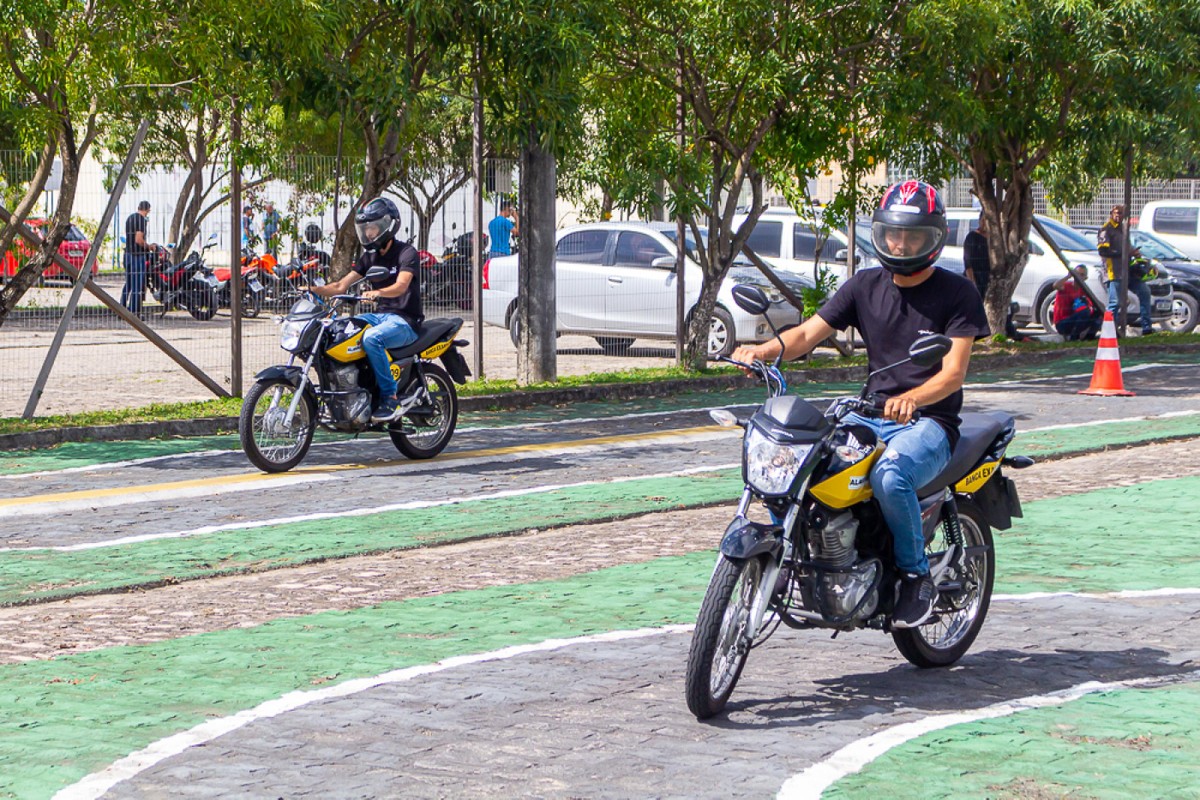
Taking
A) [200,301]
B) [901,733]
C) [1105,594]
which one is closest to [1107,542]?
[1105,594]

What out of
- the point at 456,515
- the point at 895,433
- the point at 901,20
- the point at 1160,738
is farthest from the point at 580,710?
the point at 901,20

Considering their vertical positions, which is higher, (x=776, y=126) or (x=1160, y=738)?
(x=776, y=126)

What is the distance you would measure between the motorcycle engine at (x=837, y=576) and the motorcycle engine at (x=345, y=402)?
6.46 metres

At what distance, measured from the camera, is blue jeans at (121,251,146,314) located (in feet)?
53.6

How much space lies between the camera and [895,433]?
249 inches

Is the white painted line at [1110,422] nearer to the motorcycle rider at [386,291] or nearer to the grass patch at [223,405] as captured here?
the grass patch at [223,405]

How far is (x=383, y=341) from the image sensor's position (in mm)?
12188

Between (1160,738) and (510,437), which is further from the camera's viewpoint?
(510,437)

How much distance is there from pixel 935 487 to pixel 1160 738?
1.19 meters

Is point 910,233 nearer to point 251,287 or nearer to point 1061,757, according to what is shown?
point 1061,757

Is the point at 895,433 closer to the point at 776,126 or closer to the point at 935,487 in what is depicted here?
the point at 935,487

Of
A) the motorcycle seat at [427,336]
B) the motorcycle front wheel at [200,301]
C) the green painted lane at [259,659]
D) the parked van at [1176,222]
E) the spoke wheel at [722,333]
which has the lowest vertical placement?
the green painted lane at [259,659]

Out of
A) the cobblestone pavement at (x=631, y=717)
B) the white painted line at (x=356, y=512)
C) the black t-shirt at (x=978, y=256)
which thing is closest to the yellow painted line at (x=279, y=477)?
the white painted line at (x=356, y=512)

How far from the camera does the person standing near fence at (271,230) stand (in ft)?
55.6
